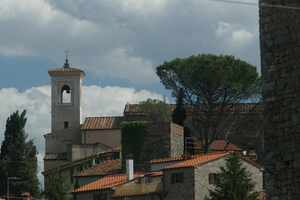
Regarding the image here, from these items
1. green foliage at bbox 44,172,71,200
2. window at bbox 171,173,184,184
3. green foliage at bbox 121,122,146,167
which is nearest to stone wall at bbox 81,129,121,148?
green foliage at bbox 121,122,146,167

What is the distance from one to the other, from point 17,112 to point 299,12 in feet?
218

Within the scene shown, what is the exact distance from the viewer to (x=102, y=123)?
91188 millimetres

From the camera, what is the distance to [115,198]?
2076 inches

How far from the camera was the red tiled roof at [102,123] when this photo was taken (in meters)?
90.4

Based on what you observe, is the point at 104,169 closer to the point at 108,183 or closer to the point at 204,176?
the point at 108,183

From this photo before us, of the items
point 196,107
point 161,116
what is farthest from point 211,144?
point 161,116

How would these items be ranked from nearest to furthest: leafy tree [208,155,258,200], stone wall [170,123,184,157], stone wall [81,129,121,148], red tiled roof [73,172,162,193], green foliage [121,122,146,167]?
1. leafy tree [208,155,258,200]
2. red tiled roof [73,172,162,193]
3. stone wall [170,123,184,157]
4. green foliage [121,122,146,167]
5. stone wall [81,129,121,148]

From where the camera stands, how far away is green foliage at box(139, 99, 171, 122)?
84625mm

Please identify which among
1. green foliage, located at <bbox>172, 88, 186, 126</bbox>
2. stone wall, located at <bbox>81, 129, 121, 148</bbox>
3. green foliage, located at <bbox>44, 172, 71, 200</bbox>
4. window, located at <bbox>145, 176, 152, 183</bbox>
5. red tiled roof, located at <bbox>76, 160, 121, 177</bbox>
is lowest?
green foliage, located at <bbox>44, 172, 71, 200</bbox>

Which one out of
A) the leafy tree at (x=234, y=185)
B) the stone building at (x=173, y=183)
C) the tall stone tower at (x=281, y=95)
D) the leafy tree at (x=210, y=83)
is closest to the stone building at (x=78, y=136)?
the leafy tree at (x=210, y=83)

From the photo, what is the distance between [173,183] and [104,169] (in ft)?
52.8

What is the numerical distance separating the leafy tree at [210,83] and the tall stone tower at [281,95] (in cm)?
5828

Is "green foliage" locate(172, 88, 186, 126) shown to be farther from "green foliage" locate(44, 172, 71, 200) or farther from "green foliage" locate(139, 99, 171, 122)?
"green foliage" locate(44, 172, 71, 200)

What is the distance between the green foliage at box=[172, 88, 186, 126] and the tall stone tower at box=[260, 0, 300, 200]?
5975 centimetres
